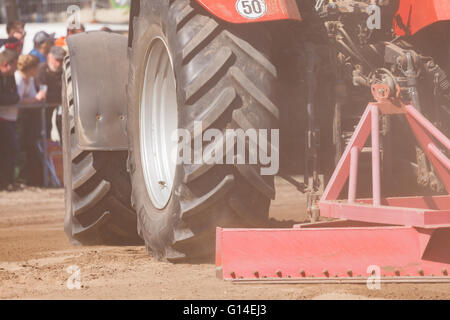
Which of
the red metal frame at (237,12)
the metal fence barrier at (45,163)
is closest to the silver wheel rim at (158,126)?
the red metal frame at (237,12)

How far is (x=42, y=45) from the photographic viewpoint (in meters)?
12.3

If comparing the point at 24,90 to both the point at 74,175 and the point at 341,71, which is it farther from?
the point at 341,71

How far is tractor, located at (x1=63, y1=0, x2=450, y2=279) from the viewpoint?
14.8ft

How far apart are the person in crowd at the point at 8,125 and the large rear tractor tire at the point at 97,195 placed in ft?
16.1

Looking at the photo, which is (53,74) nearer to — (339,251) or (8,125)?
(8,125)

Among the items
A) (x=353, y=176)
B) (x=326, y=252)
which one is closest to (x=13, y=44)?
(x=353, y=176)

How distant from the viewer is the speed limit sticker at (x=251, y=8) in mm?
4457

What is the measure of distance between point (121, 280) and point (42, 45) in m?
8.04

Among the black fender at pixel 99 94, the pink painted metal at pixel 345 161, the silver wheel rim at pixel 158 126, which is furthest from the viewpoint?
the black fender at pixel 99 94

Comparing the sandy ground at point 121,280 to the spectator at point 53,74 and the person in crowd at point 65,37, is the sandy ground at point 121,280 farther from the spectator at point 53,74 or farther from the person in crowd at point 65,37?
the person in crowd at point 65,37

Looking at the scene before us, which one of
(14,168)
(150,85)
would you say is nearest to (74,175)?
(150,85)

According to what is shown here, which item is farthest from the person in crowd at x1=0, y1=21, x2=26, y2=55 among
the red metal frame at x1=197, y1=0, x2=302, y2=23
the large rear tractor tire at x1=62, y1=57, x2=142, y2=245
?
the red metal frame at x1=197, y1=0, x2=302, y2=23

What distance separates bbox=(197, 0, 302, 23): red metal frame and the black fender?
4.65 ft

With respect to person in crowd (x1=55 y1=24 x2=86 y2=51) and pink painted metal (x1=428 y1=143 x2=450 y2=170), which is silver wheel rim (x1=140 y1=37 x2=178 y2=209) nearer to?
pink painted metal (x1=428 y1=143 x2=450 y2=170)
